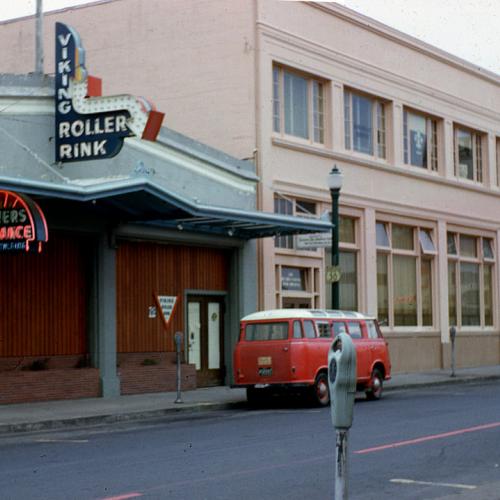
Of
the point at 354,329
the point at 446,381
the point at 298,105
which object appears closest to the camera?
the point at 354,329

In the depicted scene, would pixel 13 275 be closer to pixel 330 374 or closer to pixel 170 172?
pixel 170 172

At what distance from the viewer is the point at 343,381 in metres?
6.43

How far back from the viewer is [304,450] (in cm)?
1356

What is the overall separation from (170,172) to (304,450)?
12235 mm

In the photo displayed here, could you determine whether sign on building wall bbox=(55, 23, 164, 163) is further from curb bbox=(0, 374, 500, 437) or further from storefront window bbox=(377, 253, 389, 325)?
storefront window bbox=(377, 253, 389, 325)

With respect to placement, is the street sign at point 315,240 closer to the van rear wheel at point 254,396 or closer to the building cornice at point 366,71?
the building cornice at point 366,71

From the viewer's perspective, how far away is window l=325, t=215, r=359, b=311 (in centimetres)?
3069

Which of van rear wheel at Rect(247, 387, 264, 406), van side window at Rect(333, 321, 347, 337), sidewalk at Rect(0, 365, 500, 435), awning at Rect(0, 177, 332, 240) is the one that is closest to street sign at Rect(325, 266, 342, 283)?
awning at Rect(0, 177, 332, 240)

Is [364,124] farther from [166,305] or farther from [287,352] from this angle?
[287,352]

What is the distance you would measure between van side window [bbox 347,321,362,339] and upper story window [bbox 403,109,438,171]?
11944 mm

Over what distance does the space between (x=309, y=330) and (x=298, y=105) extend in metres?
9.61

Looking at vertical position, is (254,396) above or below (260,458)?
above

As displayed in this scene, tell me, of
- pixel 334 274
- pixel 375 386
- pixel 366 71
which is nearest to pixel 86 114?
pixel 334 274

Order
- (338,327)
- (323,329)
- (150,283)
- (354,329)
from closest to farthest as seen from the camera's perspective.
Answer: (323,329) < (338,327) < (354,329) < (150,283)
